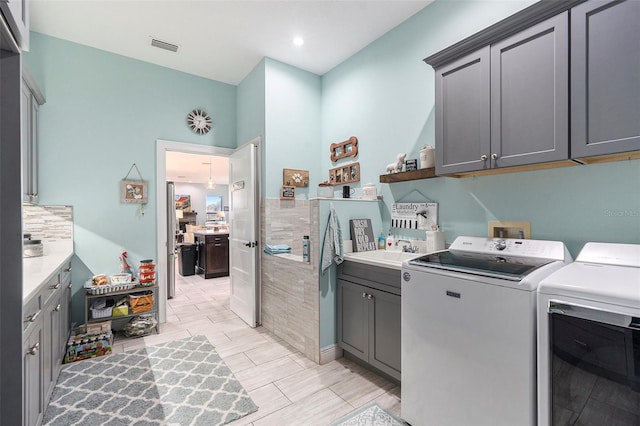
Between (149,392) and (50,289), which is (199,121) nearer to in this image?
(50,289)

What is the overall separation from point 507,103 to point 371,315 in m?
1.70

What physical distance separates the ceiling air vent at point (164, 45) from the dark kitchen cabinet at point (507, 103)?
2.77 meters

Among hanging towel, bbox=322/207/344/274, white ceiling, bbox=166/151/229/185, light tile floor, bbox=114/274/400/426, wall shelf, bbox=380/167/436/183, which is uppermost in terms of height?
white ceiling, bbox=166/151/229/185

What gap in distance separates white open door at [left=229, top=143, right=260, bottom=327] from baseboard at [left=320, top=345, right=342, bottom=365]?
43.9 inches

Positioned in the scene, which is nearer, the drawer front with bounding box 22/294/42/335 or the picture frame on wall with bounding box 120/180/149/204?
the drawer front with bounding box 22/294/42/335

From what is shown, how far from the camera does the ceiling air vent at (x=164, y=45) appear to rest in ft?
10.3

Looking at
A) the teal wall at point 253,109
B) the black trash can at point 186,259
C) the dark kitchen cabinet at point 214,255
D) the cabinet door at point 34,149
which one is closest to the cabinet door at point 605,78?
the teal wall at point 253,109

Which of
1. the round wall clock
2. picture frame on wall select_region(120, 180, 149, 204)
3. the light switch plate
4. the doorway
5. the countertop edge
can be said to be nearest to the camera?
the light switch plate

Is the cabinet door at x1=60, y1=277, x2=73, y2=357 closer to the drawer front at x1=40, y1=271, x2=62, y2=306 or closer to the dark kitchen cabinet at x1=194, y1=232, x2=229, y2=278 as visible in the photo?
the drawer front at x1=40, y1=271, x2=62, y2=306

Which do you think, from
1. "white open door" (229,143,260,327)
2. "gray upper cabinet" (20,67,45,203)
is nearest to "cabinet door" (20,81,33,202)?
"gray upper cabinet" (20,67,45,203)

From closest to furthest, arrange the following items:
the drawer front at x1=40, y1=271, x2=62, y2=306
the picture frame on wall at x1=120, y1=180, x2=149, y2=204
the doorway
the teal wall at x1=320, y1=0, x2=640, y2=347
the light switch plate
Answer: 1. the teal wall at x1=320, y1=0, x2=640, y2=347
2. the drawer front at x1=40, y1=271, x2=62, y2=306
3. the light switch plate
4. the picture frame on wall at x1=120, y1=180, x2=149, y2=204
5. the doorway

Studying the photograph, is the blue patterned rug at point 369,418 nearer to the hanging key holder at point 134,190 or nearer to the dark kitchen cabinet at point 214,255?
the hanging key holder at point 134,190

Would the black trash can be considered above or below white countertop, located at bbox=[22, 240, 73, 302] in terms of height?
below

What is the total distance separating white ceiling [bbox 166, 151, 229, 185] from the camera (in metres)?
7.33
